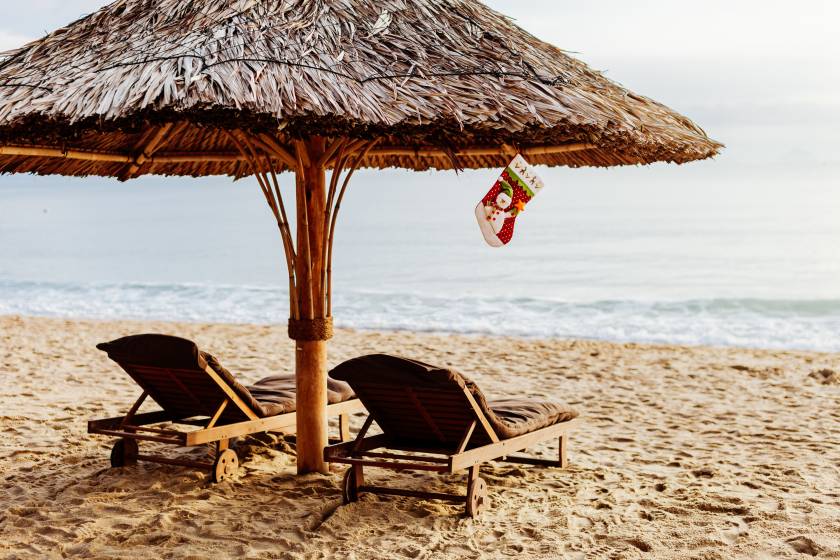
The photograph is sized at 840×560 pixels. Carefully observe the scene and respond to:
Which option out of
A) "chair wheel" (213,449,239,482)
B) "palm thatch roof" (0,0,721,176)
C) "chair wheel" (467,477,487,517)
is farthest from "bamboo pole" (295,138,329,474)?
"chair wheel" (467,477,487,517)

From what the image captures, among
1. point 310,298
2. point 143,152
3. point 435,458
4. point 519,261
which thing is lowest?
point 435,458

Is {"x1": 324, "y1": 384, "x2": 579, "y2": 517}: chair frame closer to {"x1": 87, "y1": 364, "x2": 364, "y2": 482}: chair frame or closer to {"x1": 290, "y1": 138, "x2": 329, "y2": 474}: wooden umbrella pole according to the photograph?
{"x1": 290, "y1": 138, "x2": 329, "y2": 474}: wooden umbrella pole

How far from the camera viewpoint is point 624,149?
13.9ft

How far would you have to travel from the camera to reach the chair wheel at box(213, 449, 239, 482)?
4.30 metres

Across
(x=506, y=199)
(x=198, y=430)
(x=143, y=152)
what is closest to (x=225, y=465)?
(x=198, y=430)

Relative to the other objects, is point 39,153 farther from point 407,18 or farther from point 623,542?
point 623,542

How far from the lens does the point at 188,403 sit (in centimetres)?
446

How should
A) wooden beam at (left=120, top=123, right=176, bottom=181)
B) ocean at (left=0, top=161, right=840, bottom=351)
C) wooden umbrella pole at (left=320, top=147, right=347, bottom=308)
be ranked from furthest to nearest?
ocean at (left=0, top=161, right=840, bottom=351)
wooden beam at (left=120, top=123, right=176, bottom=181)
wooden umbrella pole at (left=320, top=147, right=347, bottom=308)

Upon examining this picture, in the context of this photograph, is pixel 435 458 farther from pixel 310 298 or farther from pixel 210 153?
pixel 210 153

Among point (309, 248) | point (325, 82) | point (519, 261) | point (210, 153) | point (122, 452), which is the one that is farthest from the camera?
point (519, 261)

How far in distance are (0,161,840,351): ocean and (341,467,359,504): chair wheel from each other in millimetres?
1440

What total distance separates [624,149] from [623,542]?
5.78 feet

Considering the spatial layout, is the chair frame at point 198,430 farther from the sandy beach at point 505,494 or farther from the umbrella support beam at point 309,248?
the umbrella support beam at point 309,248

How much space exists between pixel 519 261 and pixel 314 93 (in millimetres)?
22527
